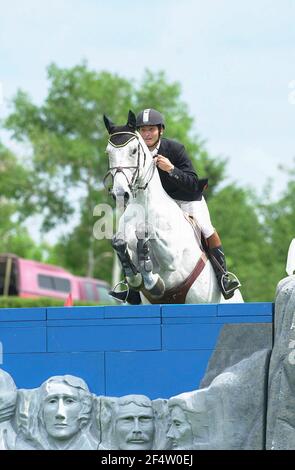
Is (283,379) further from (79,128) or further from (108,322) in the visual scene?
(79,128)

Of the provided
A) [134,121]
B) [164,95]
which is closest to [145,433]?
[134,121]

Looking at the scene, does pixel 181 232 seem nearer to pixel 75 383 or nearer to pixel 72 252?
pixel 75 383

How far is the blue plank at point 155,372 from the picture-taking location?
34.8 feet

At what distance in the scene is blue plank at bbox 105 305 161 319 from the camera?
35.4ft

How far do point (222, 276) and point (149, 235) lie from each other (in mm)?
1092

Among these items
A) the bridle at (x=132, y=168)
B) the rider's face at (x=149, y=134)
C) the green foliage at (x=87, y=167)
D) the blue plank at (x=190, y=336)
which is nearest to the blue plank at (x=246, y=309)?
the blue plank at (x=190, y=336)

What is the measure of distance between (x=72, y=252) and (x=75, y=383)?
34.7 meters

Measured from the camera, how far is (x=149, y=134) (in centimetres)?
1223

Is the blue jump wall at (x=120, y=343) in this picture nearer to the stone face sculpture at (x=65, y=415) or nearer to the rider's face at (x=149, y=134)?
the stone face sculpture at (x=65, y=415)

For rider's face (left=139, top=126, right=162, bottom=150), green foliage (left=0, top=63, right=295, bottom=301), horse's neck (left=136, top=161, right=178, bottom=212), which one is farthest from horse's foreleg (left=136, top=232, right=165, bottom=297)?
green foliage (left=0, top=63, right=295, bottom=301)

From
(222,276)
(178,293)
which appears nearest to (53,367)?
(178,293)

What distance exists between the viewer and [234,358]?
10.5 meters

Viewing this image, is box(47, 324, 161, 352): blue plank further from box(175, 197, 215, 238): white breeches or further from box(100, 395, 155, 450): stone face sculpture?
box(175, 197, 215, 238): white breeches

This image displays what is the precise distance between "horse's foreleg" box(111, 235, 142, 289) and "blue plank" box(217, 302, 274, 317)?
1.18 meters
